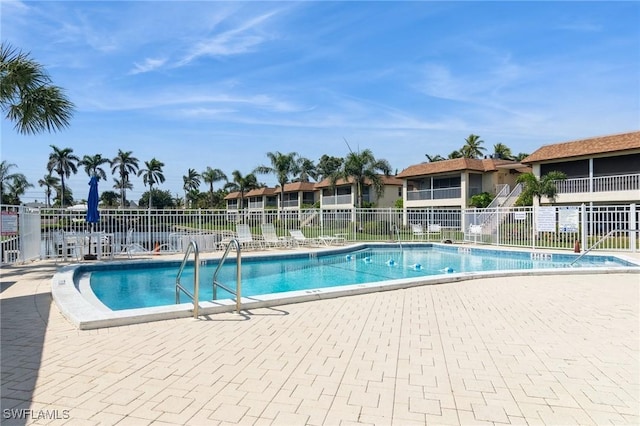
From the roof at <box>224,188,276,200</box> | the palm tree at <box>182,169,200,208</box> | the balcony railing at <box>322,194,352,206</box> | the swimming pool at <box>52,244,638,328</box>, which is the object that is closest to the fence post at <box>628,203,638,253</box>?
the swimming pool at <box>52,244,638,328</box>

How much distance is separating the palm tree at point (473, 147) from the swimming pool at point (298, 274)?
35294mm

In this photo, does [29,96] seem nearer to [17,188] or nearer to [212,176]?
[17,188]

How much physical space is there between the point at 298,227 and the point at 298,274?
24.3ft

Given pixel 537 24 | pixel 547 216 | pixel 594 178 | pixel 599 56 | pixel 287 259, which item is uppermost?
pixel 537 24

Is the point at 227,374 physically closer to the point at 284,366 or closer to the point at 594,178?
the point at 284,366

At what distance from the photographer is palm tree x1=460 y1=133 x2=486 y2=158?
1997 inches

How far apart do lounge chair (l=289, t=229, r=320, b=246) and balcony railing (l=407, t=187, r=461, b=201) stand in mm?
16792

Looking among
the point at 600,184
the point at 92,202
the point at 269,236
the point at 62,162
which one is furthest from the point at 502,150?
the point at 62,162

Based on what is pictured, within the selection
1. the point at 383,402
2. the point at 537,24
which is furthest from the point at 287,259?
the point at 383,402

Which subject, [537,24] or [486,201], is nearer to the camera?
[537,24]

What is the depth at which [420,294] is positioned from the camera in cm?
727

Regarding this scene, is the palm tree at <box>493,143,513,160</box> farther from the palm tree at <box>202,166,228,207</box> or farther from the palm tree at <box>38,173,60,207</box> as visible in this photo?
the palm tree at <box>38,173,60,207</box>

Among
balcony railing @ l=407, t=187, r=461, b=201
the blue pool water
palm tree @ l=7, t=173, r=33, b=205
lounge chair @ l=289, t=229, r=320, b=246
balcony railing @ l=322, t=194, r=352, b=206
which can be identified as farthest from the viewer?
palm tree @ l=7, t=173, r=33, b=205

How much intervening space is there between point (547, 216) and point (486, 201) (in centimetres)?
1315
